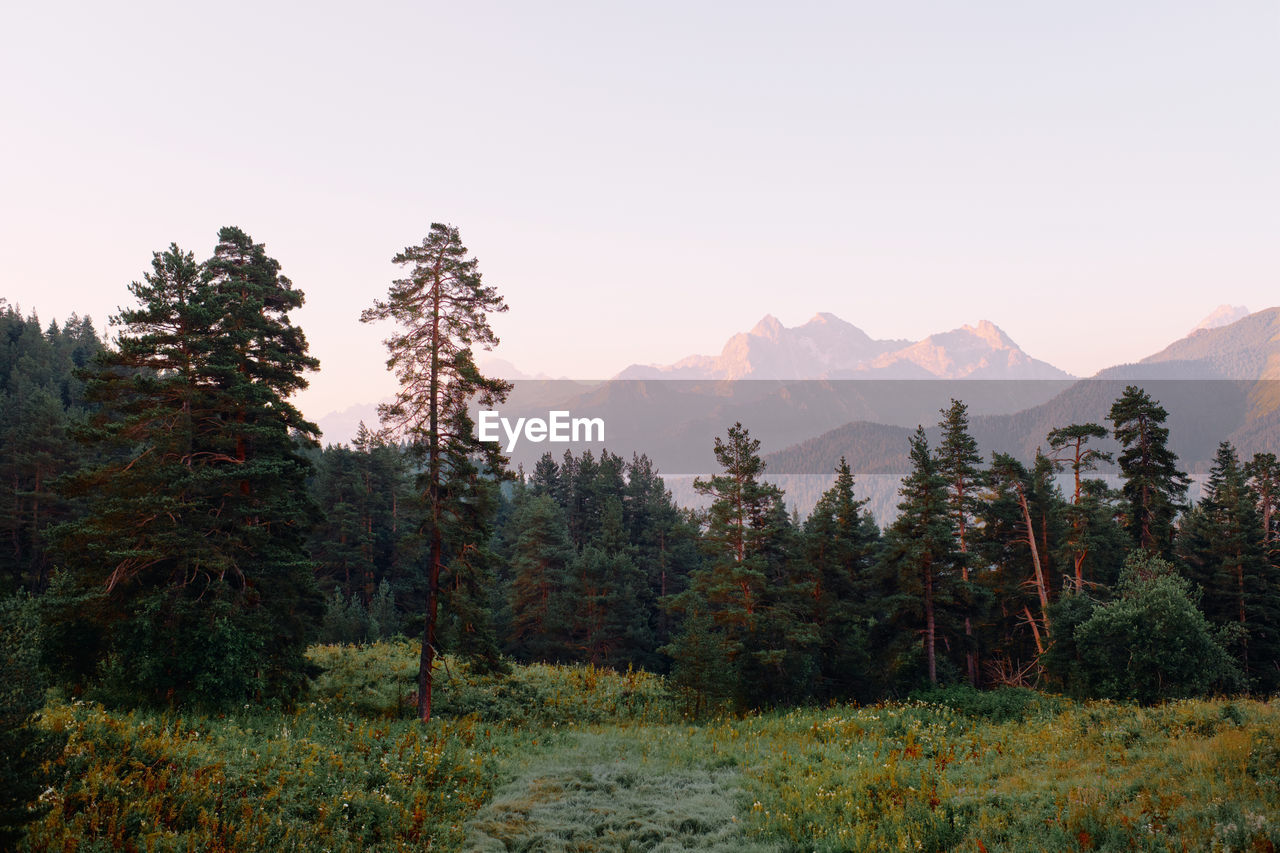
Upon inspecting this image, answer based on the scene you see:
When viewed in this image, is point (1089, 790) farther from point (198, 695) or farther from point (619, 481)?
point (619, 481)

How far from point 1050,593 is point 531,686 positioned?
31988mm

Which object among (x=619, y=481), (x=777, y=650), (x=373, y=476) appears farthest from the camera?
(x=619, y=481)

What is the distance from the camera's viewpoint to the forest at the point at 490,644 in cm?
1085

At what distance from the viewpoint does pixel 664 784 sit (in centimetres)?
1512

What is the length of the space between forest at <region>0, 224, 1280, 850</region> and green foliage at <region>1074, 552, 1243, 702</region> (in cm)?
13

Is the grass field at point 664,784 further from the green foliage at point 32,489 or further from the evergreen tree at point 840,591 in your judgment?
the green foliage at point 32,489

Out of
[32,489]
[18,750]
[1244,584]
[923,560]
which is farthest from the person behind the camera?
[32,489]

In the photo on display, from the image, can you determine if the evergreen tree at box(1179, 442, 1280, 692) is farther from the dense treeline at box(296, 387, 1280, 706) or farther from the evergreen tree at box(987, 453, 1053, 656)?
the evergreen tree at box(987, 453, 1053, 656)

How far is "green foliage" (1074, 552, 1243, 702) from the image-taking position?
74.8 ft

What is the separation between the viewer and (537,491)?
77.6 m

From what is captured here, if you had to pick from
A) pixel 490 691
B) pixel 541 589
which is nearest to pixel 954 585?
pixel 490 691

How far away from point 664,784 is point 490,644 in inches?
328

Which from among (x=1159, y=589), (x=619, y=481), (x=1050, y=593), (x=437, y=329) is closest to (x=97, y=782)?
(x=437, y=329)

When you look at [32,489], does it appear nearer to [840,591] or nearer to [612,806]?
[612,806]
